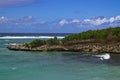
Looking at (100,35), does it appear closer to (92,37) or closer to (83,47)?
(92,37)

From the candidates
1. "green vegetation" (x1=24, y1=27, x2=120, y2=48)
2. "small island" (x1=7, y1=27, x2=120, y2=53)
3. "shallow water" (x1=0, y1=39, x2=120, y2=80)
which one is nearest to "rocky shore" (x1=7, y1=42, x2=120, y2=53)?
"small island" (x1=7, y1=27, x2=120, y2=53)

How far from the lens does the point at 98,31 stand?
71438mm

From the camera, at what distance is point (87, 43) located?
66.5 m

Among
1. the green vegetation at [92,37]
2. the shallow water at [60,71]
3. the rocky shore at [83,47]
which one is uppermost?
the green vegetation at [92,37]

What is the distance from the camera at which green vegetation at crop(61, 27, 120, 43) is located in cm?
6650

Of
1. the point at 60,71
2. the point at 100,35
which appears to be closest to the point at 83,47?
the point at 100,35

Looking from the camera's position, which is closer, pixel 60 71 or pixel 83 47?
pixel 60 71

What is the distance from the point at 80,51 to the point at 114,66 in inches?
872

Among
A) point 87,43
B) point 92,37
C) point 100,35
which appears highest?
point 100,35

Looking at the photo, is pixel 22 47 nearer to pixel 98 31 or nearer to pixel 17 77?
pixel 98 31

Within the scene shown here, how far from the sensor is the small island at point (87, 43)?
64.0m

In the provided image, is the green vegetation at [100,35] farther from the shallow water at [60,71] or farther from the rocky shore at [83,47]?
the shallow water at [60,71]

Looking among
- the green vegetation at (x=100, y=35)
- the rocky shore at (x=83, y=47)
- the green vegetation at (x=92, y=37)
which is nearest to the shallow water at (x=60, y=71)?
the rocky shore at (x=83, y=47)

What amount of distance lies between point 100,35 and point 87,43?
11.2 feet
